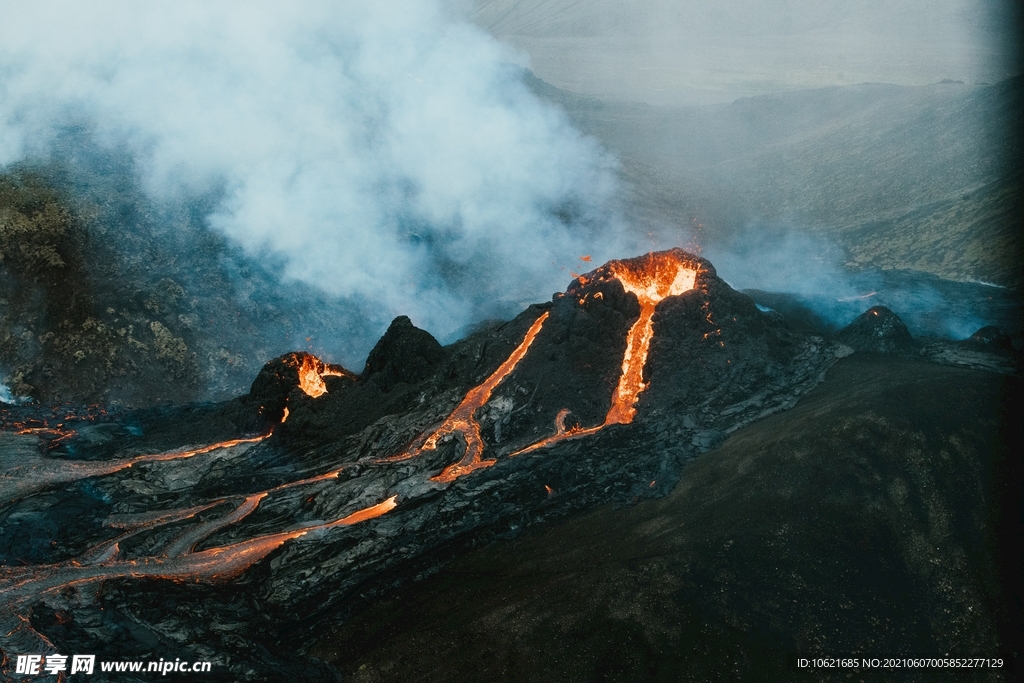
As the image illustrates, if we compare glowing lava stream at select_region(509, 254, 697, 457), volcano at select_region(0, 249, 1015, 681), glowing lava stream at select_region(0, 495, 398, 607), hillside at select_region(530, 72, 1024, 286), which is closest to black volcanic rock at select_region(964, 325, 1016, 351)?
volcano at select_region(0, 249, 1015, 681)

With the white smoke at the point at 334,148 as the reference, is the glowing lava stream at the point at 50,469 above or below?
below

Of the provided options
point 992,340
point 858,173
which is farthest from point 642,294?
point 858,173

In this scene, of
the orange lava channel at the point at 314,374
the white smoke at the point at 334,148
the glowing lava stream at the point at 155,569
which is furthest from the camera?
the white smoke at the point at 334,148

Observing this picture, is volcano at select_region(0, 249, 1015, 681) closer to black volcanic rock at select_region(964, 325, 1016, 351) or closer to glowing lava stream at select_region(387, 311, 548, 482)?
glowing lava stream at select_region(387, 311, 548, 482)

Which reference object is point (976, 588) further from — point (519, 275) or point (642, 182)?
point (642, 182)

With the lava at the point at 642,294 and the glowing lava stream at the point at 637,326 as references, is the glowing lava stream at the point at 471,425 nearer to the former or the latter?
the glowing lava stream at the point at 637,326

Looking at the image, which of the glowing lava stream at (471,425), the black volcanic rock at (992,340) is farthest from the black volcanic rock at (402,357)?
the black volcanic rock at (992,340)
